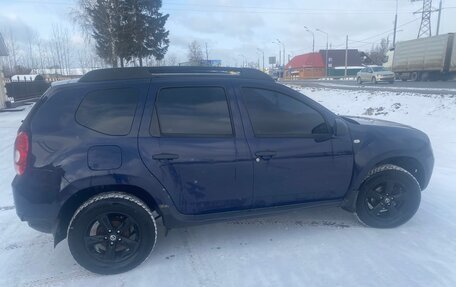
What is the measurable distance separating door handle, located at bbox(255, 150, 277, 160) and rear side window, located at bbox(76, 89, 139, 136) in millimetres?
1276

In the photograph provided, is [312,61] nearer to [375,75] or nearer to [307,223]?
[375,75]

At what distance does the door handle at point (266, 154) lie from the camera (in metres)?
3.42

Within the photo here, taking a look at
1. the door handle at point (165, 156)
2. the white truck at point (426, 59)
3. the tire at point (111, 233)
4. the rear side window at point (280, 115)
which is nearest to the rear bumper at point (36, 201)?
the tire at point (111, 233)

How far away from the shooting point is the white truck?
27.3 m

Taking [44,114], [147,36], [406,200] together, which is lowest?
[406,200]

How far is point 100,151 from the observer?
3.08 metres

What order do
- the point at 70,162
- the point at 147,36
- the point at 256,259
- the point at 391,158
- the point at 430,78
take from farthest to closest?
the point at 147,36
the point at 430,78
the point at 391,158
the point at 256,259
the point at 70,162

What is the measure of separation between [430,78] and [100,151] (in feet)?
110

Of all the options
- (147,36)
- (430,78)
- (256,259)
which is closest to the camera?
(256,259)

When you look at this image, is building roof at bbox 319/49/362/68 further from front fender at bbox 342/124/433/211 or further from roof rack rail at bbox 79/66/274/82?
roof rack rail at bbox 79/66/274/82

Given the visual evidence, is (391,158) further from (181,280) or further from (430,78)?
(430,78)

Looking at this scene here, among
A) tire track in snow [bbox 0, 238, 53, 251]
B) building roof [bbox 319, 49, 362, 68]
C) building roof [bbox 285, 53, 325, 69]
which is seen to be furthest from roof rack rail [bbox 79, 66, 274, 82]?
building roof [bbox 319, 49, 362, 68]

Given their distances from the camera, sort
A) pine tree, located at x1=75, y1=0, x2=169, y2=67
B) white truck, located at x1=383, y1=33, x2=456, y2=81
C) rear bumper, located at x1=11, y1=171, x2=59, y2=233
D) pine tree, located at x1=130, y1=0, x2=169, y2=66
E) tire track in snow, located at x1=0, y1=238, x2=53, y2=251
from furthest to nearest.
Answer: pine tree, located at x1=130, y1=0, x2=169, y2=66, pine tree, located at x1=75, y1=0, x2=169, y2=67, white truck, located at x1=383, y1=33, x2=456, y2=81, tire track in snow, located at x1=0, y1=238, x2=53, y2=251, rear bumper, located at x1=11, y1=171, x2=59, y2=233

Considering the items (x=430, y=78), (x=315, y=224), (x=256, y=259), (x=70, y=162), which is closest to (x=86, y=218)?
(x=70, y=162)
